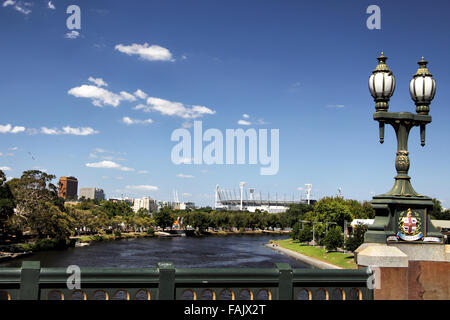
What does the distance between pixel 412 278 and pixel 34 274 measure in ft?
21.1

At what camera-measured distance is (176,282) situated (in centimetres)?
697

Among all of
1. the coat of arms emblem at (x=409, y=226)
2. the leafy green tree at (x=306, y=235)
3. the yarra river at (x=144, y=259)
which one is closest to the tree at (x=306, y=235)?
the leafy green tree at (x=306, y=235)

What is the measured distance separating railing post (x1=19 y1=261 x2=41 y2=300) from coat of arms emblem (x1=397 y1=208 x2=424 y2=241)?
6.31m

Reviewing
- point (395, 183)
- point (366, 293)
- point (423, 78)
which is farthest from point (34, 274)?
point (423, 78)

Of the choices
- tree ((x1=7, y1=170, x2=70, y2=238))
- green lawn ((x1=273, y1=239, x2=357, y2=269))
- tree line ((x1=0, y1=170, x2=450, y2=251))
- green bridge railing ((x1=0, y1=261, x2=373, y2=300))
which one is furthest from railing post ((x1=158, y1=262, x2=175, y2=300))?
tree ((x1=7, y1=170, x2=70, y2=238))

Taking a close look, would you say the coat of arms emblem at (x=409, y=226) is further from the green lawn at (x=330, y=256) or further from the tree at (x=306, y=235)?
the tree at (x=306, y=235)

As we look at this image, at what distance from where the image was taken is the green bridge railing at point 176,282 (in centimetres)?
663

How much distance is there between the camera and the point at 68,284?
22.0 feet

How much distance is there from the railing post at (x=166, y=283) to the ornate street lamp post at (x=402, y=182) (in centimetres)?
383

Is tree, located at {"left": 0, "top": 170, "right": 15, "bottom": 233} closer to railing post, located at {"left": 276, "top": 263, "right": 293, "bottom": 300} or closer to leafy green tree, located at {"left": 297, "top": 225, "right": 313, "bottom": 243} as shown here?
leafy green tree, located at {"left": 297, "top": 225, "right": 313, "bottom": 243}

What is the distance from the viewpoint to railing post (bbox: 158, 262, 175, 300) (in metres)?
6.92

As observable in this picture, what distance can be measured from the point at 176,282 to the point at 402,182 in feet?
15.8

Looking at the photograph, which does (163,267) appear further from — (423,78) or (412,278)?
(423,78)
